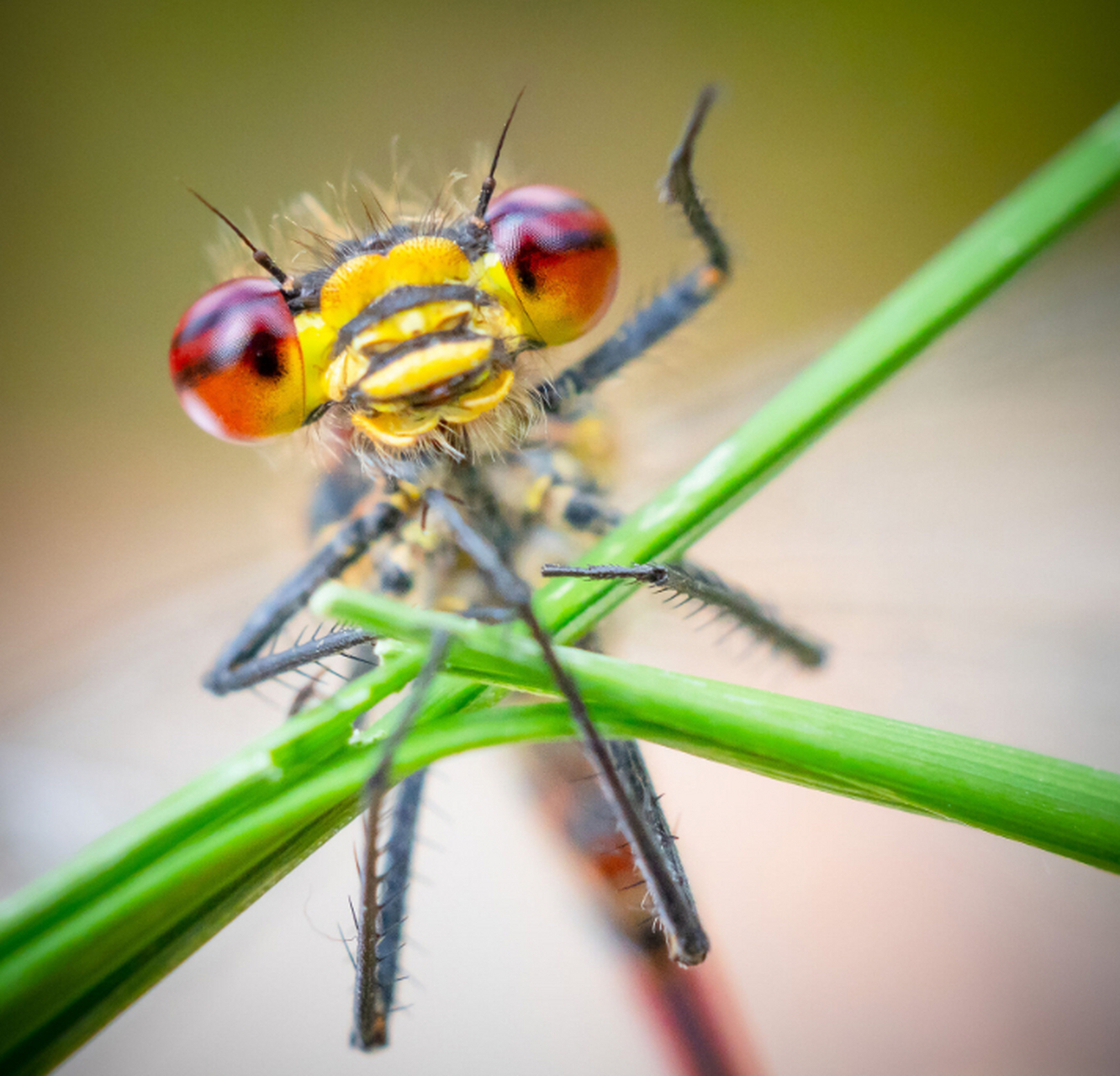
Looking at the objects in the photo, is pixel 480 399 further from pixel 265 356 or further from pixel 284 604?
pixel 284 604

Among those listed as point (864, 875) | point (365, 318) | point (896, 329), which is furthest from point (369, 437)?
point (864, 875)

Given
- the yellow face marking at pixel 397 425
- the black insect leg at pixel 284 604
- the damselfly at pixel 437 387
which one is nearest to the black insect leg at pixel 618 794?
the damselfly at pixel 437 387

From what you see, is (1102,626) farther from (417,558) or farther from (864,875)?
(417,558)

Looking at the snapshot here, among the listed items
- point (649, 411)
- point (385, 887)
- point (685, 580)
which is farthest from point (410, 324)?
point (649, 411)

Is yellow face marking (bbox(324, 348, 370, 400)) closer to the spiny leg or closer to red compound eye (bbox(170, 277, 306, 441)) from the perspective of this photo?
red compound eye (bbox(170, 277, 306, 441))

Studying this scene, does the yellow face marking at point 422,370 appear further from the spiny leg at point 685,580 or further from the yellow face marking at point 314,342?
the spiny leg at point 685,580

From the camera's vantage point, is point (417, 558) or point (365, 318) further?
point (417, 558)
